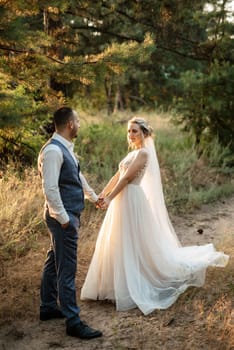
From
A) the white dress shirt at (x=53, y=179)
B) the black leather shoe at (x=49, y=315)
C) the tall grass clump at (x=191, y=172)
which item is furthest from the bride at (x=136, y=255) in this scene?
Answer: the tall grass clump at (x=191, y=172)

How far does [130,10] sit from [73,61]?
5060 mm

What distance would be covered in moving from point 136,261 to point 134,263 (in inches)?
1.2

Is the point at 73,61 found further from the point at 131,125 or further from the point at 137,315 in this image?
the point at 137,315

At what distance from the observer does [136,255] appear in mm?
5391

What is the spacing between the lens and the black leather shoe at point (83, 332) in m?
4.54

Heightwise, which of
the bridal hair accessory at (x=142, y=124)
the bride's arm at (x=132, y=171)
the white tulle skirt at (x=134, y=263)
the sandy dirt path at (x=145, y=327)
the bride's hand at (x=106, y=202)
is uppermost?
the bridal hair accessory at (x=142, y=124)

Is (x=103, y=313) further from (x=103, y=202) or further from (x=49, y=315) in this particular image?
(x=103, y=202)

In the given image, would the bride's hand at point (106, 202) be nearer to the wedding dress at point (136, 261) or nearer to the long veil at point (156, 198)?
the wedding dress at point (136, 261)

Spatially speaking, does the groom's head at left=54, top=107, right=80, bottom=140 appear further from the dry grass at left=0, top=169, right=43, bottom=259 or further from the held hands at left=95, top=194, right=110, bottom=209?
the dry grass at left=0, top=169, right=43, bottom=259

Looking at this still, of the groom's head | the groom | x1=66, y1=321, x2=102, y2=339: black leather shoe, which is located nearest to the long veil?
the groom

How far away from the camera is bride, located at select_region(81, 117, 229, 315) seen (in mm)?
5297

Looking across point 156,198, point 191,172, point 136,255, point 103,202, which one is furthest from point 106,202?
point 191,172

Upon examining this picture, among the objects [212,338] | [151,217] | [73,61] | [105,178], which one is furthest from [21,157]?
[212,338]

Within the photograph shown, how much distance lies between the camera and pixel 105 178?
9336 mm
